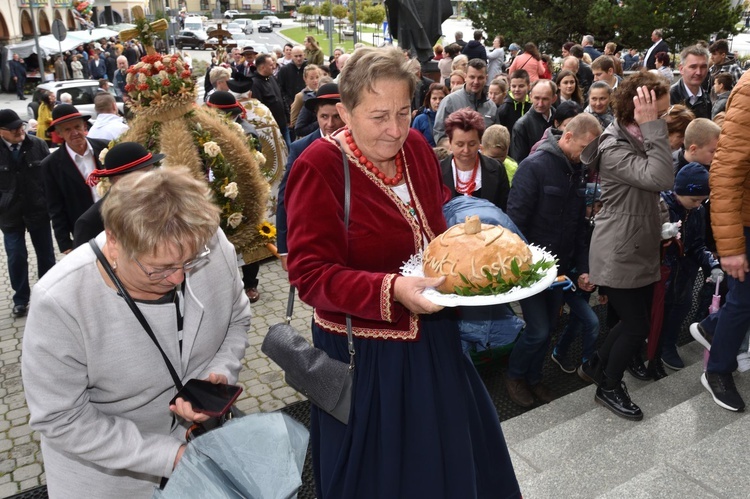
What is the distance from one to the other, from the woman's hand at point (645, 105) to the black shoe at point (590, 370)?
1.77 m

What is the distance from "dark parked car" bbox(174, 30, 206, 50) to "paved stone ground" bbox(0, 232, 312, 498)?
43650mm

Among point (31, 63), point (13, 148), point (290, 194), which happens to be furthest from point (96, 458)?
point (31, 63)

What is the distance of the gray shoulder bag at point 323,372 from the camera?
101 inches

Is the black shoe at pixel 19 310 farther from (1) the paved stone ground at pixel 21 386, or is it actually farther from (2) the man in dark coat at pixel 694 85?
(2) the man in dark coat at pixel 694 85

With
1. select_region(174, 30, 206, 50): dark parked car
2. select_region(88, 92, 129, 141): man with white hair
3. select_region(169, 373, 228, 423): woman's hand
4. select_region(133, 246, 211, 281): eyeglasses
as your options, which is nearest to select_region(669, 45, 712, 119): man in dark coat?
select_region(88, 92, 129, 141): man with white hair

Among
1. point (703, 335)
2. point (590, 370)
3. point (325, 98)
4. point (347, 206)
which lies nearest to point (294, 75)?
point (325, 98)

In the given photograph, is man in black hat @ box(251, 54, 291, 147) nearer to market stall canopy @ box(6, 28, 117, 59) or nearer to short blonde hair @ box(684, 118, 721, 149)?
short blonde hair @ box(684, 118, 721, 149)

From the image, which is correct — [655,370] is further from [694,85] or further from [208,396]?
[694,85]

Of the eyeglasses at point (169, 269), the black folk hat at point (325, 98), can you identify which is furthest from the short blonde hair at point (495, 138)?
the eyeglasses at point (169, 269)

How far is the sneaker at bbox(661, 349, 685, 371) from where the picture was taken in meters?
5.25

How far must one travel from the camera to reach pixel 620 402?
439 centimetres

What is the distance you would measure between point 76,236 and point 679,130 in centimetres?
461

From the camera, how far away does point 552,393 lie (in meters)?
4.97

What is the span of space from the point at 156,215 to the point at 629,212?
3061 mm
